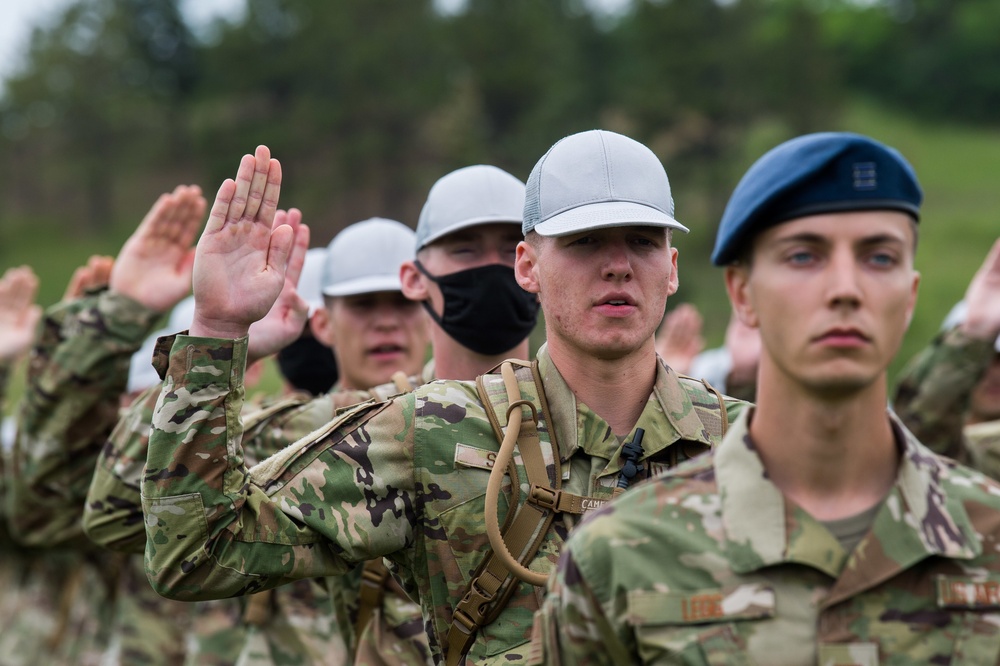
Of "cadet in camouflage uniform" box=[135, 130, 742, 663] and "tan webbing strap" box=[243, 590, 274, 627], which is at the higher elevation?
"cadet in camouflage uniform" box=[135, 130, 742, 663]

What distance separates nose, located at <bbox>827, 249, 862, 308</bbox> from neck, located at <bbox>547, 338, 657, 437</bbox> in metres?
1.29

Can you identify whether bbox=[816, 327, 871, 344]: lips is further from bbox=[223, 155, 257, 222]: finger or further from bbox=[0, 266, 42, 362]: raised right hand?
bbox=[0, 266, 42, 362]: raised right hand

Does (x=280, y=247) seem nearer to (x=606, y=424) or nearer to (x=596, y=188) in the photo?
(x=596, y=188)

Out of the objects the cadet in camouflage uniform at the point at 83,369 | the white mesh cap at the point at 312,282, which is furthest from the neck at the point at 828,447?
the white mesh cap at the point at 312,282

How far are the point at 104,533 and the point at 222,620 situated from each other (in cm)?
209

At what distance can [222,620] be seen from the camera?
24.8 ft

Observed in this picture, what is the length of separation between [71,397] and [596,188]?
11.8ft

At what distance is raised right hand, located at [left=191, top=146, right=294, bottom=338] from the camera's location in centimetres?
427

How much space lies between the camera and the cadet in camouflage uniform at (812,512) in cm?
319

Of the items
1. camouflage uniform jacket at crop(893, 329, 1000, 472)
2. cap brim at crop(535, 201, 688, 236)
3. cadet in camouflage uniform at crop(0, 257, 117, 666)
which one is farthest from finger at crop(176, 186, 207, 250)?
camouflage uniform jacket at crop(893, 329, 1000, 472)

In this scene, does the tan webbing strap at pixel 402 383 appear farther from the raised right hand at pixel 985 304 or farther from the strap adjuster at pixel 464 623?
the raised right hand at pixel 985 304

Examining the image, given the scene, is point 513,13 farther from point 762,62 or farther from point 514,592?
point 514,592

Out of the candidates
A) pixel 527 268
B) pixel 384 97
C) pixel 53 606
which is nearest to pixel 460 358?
pixel 527 268

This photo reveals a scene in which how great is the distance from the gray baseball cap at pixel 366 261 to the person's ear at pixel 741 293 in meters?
3.44
